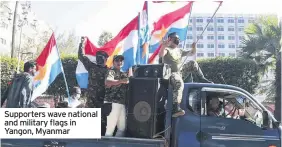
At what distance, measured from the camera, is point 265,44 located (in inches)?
642

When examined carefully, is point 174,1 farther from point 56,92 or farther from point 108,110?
point 56,92

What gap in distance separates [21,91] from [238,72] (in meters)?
12.8

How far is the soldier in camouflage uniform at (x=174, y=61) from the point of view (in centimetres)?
473

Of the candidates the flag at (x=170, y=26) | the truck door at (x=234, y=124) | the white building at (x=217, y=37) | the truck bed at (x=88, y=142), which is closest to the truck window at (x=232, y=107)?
the truck door at (x=234, y=124)

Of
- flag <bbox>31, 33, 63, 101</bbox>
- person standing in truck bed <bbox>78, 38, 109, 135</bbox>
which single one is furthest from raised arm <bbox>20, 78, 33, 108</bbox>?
flag <bbox>31, 33, 63, 101</bbox>

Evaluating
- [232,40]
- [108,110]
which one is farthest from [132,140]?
[232,40]

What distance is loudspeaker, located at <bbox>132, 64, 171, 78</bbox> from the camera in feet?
16.1

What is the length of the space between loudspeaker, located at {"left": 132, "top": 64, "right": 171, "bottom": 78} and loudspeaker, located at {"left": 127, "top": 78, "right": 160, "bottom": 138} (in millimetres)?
207

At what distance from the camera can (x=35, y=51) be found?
35.1 meters

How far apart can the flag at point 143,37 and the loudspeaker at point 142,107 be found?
437 cm

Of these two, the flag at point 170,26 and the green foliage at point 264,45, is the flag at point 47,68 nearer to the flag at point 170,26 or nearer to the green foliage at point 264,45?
the flag at point 170,26

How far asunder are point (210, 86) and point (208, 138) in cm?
73
